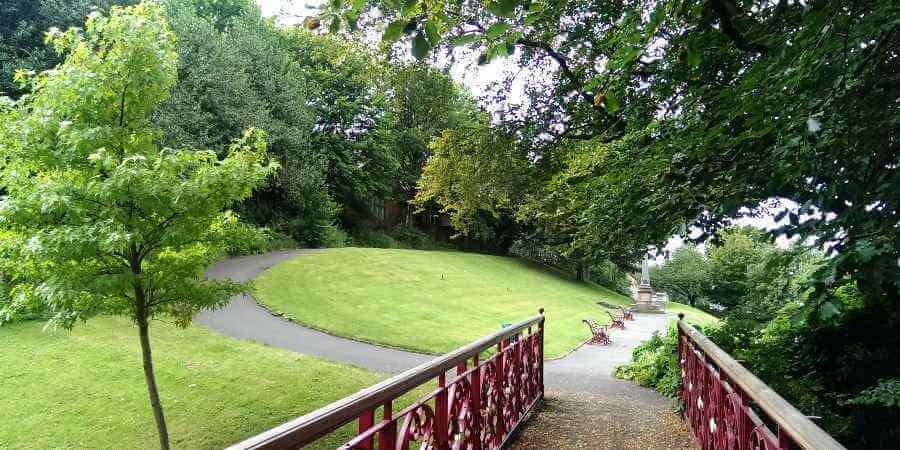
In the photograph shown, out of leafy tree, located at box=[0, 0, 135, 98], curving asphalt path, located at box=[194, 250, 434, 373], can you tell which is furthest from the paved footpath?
leafy tree, located at box=[0, 0, 135, 98]

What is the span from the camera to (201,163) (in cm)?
682

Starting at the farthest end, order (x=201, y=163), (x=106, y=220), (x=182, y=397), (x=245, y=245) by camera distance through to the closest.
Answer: (x=182, y=397) → (x=245, y=245) → (x=201, y=163) → (x=106, y=220)

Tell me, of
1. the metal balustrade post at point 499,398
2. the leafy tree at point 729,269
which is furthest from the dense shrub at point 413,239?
the metal balustrade post at point 499,398

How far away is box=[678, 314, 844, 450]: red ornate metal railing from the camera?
1689mm

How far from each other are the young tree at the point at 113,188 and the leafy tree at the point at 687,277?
1615 inches

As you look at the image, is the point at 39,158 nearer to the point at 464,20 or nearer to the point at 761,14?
the point at 464,20

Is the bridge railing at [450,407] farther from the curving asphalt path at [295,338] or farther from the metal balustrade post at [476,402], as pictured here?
the curving asphalt path at [295,338]

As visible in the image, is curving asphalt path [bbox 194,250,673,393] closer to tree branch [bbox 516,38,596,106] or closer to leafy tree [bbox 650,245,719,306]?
tree branch [bbox 516,38,596,106]

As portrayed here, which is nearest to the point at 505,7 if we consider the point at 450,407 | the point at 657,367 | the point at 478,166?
the point at 450,407

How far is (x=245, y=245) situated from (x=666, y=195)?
549 centimetres

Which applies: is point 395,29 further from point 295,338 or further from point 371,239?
point 371,239

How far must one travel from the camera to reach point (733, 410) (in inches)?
111

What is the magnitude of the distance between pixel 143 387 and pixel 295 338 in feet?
12.6

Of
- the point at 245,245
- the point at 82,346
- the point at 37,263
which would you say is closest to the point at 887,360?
the point at 245,245
